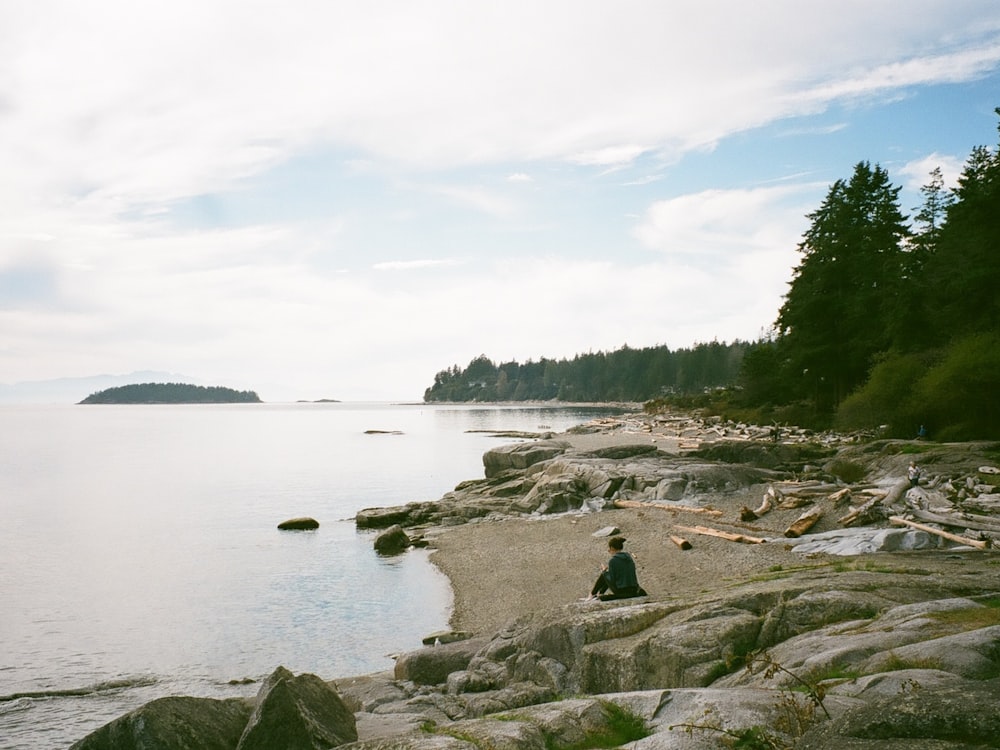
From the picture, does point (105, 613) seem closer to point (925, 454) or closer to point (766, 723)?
point (766, 723)

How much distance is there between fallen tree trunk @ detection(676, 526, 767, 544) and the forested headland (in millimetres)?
16022

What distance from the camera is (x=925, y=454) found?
26531mm

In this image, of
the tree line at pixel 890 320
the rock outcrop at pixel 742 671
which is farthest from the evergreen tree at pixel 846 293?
the rock outcrop at pixel 742 671

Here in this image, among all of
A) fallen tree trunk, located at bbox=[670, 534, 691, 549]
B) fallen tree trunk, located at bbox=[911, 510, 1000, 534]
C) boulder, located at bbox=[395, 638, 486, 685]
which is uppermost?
fallen tree trunk, located at bbox=[911, 510, 1000, 534]

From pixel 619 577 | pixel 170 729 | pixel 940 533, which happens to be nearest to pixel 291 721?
pixel 170 729

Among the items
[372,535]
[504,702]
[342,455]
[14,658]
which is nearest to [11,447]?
[342,455]

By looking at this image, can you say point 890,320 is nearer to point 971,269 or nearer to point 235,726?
point 971,269

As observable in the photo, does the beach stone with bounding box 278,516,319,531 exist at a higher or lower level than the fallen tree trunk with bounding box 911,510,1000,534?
lower

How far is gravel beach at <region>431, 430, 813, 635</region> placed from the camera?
61.5ft

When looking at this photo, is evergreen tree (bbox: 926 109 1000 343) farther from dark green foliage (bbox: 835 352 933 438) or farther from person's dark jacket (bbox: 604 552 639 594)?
person's dark jacket (bbox: 604 552 639 594)

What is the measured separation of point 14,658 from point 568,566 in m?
15.0

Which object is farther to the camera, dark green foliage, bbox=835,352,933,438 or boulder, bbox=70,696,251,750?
dark green foliage, bbox=835,352,933,438

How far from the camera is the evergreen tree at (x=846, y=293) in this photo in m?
48.6

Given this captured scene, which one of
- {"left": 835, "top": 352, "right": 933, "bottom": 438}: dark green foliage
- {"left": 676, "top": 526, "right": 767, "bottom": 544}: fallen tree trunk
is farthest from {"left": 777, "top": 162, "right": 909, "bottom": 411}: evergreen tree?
{"left": 676, "top": 526, "right": 767, "bottom": 544}: fallen tree trunk
